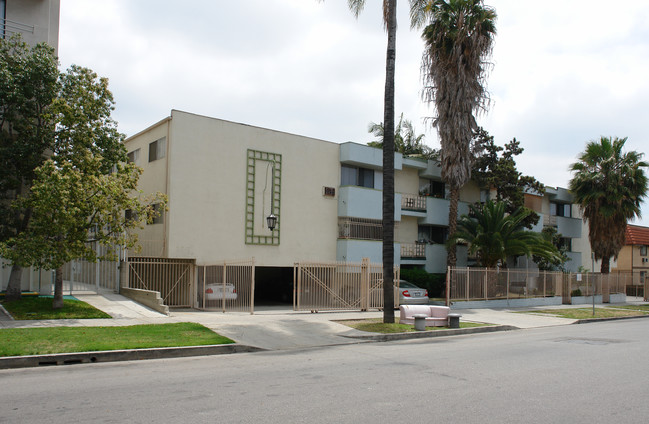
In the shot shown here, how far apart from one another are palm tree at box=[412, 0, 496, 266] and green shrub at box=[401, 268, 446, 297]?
4.75 feet

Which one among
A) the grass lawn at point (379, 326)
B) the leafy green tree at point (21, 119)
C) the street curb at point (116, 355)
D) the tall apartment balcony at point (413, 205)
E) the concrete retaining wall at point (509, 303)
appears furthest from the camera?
the tall apartment balcony at point (413, 205)

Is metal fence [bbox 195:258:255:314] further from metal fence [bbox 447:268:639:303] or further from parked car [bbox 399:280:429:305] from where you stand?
metal fence [bbox 447:268:639:303]

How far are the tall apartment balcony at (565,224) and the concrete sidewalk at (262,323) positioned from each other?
64.7 ft

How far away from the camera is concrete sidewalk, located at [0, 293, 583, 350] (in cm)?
1318

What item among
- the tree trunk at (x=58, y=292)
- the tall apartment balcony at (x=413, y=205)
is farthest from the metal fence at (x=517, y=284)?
the tree trunk at (x=58, y=292)

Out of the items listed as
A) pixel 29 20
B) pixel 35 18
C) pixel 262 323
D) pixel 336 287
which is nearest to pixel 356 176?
pixel 336 287

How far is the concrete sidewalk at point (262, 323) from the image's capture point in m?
13.2

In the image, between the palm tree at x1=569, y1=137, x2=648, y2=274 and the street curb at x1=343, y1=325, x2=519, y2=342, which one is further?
the palm tree at x1=569, y1=137, x2=648, y2=274

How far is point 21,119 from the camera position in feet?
51.8

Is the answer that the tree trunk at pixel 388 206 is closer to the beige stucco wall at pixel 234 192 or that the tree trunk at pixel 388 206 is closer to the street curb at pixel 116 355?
the street curb at pixel 116 355

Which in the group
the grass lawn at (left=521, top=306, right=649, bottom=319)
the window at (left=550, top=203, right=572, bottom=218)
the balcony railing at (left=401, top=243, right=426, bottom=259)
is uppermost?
the window at (left=550, top=203, right=572, bottom=218)

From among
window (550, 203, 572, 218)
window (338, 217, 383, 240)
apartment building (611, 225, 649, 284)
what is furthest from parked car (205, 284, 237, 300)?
apartment building (611, 225, 649, 284)

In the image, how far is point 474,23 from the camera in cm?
2739

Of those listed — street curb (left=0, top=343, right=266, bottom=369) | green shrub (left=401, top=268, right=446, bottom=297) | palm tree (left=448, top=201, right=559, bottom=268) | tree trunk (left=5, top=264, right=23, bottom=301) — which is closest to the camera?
street curb (left=0, top=343, right=266, bottom=369)
